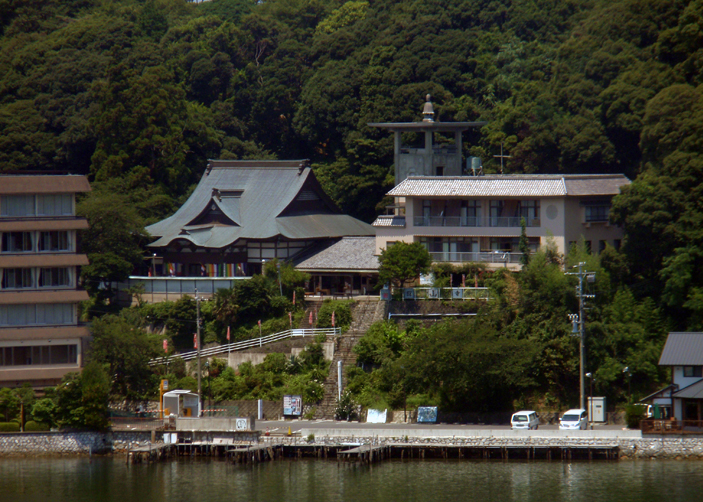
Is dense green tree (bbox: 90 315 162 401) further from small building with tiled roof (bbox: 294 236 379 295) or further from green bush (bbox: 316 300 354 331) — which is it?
small building with tiled roof (bbox: 294 236 379 295)

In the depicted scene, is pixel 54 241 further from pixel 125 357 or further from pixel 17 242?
pixel 125 357

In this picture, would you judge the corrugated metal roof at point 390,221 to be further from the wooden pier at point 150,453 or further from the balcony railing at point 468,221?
the wooden pier at point 150,453

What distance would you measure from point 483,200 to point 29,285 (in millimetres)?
25442

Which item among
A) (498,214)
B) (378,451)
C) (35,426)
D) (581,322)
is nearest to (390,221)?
(498,214)

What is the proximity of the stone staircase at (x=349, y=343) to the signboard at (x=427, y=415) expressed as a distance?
4364mm

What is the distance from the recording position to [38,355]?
5522 centimetres

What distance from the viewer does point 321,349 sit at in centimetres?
5784

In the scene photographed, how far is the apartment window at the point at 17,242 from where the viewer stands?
55812mm

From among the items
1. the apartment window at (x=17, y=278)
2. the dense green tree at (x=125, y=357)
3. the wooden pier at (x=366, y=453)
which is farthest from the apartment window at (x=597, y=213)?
the apartment window at (x=17, y=278)

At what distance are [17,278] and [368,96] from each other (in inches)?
1275

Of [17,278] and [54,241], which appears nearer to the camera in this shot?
[17,278]

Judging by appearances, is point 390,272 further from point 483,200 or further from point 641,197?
point 641,197

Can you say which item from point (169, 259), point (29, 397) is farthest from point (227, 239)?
point (29, 397)

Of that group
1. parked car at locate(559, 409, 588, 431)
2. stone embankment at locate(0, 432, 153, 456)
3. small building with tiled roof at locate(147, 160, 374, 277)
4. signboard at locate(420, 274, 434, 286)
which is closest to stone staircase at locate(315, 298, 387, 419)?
signboard at locate(420, 274, 434, 286)
